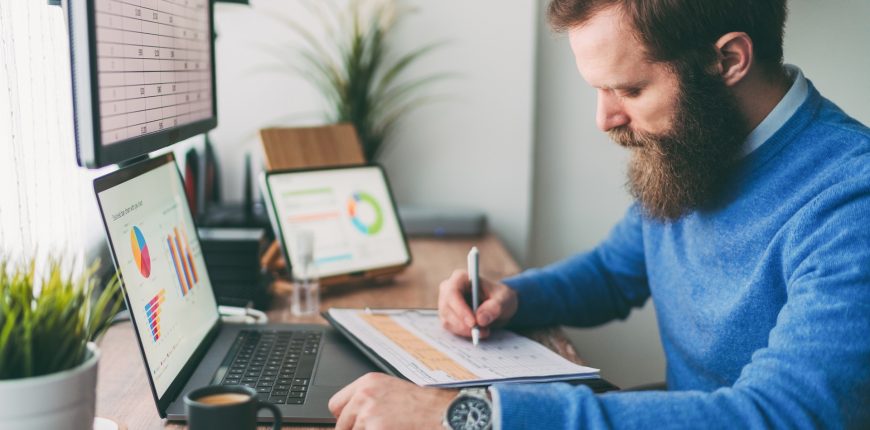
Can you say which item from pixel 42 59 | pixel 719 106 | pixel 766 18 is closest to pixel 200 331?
pixel 42 59

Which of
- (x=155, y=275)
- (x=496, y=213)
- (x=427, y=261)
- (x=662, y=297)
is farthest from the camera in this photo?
(x=496, y=213)

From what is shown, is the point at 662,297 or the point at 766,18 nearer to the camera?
the point at 766,18

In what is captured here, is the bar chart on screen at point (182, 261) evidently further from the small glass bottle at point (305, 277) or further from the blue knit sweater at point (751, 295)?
the blue knit sweater at point (751, 295)

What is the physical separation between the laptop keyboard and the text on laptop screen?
350mm

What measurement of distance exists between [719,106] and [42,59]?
3.22 feet

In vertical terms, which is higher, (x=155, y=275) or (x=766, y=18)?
(x=766, y=18)

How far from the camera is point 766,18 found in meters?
1.15

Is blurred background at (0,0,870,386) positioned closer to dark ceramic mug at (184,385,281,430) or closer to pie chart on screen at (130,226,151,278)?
pie chart on screen at (130,226,151,278)

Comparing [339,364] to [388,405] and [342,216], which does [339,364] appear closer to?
[388,405]

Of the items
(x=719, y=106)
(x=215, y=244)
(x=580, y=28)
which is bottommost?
(x=215, y=244)

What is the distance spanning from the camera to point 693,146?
3.91 feet

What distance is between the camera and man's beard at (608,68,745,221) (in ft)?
3.81

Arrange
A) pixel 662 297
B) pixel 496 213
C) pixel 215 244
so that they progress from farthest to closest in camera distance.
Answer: pixel 496 213 → pixel 215 244 → pixel 662 297

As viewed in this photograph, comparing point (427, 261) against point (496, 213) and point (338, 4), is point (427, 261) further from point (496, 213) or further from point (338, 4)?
point (338, 4)
